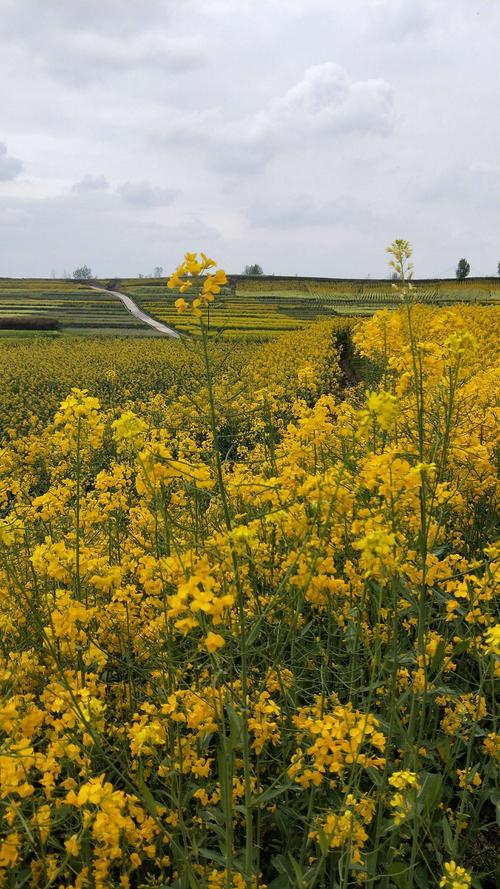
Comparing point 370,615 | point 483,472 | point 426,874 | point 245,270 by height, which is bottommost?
point 426,874

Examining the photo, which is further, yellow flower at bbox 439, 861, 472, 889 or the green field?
the green field

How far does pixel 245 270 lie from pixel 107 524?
110m

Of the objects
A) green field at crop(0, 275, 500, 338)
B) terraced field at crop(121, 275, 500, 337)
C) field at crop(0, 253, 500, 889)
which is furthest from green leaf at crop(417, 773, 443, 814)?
terraced field at crop(121, 275, 500, 337)

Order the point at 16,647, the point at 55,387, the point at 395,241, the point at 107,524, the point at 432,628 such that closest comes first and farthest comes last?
the point at 395,241 < the point at 16,647 < the point at 432,628 < the point at 107,524 < the point at 55,387

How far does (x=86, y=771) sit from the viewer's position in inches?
76.2

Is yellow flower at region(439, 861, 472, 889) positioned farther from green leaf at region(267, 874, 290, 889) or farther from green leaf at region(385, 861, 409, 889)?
green leaf at region(267, 874, 290, 889)

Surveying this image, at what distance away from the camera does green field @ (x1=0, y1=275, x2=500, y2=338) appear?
36.5 m

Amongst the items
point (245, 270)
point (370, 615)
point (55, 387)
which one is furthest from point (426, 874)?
point (245, 270)

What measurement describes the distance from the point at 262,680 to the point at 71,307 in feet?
182

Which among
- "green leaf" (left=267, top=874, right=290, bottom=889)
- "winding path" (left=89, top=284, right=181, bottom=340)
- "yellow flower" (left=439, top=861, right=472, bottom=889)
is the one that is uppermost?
"winding path" (left=89, top=284, right=181, bottom=340)

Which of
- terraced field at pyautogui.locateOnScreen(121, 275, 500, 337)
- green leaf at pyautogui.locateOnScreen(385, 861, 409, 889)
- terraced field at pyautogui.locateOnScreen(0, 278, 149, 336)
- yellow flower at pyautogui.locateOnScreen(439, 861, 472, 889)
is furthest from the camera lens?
terraced field at pyautogui.locateOnScreen(0, 278, 149, 336)

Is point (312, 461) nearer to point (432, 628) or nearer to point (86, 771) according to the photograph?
point (432, 628)

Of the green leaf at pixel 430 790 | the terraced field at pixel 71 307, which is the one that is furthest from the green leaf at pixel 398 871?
the terraced field at pixel 71 307

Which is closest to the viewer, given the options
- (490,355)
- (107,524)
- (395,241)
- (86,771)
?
(86,771)
